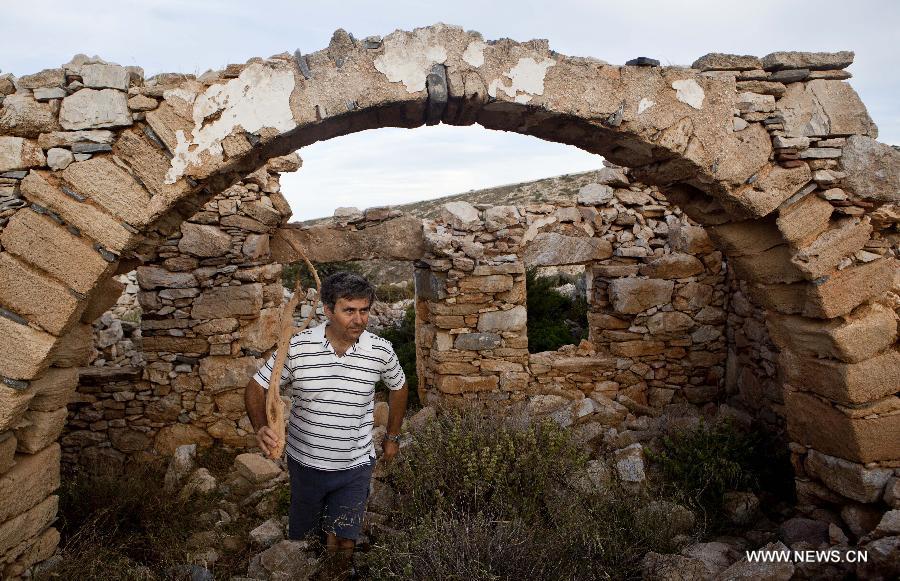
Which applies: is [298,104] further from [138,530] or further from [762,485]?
[762,485]

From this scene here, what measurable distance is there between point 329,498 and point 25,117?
241cm

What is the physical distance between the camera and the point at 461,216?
630 cm

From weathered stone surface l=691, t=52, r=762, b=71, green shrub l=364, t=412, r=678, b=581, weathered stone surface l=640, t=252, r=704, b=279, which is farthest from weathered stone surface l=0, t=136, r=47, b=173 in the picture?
weathered stone surface l=640, t=252, r=704, b=279

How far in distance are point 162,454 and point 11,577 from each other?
9.07 ft

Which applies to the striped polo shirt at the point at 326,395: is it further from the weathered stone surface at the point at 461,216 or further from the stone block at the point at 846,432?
the weathered stone surface at the point at 461,216

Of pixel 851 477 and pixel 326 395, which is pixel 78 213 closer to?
pixel 326 395

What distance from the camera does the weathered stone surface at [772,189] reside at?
3279 mm

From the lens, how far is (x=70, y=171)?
2.78 metres

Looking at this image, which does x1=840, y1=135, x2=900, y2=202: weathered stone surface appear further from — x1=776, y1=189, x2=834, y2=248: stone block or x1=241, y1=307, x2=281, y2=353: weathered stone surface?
x1=241, y1=307, x2=281, y2=353: weathered stone surface

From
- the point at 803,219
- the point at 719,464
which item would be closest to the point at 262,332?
the point at 719,464

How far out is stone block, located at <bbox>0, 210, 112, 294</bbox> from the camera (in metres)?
2.73

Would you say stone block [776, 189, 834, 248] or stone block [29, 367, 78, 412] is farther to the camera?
stone block [776, 189, 834, 248]

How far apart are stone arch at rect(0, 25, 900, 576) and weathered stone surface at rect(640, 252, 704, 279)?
2.57 metres

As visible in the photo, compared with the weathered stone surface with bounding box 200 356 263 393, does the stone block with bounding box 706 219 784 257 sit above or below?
above
